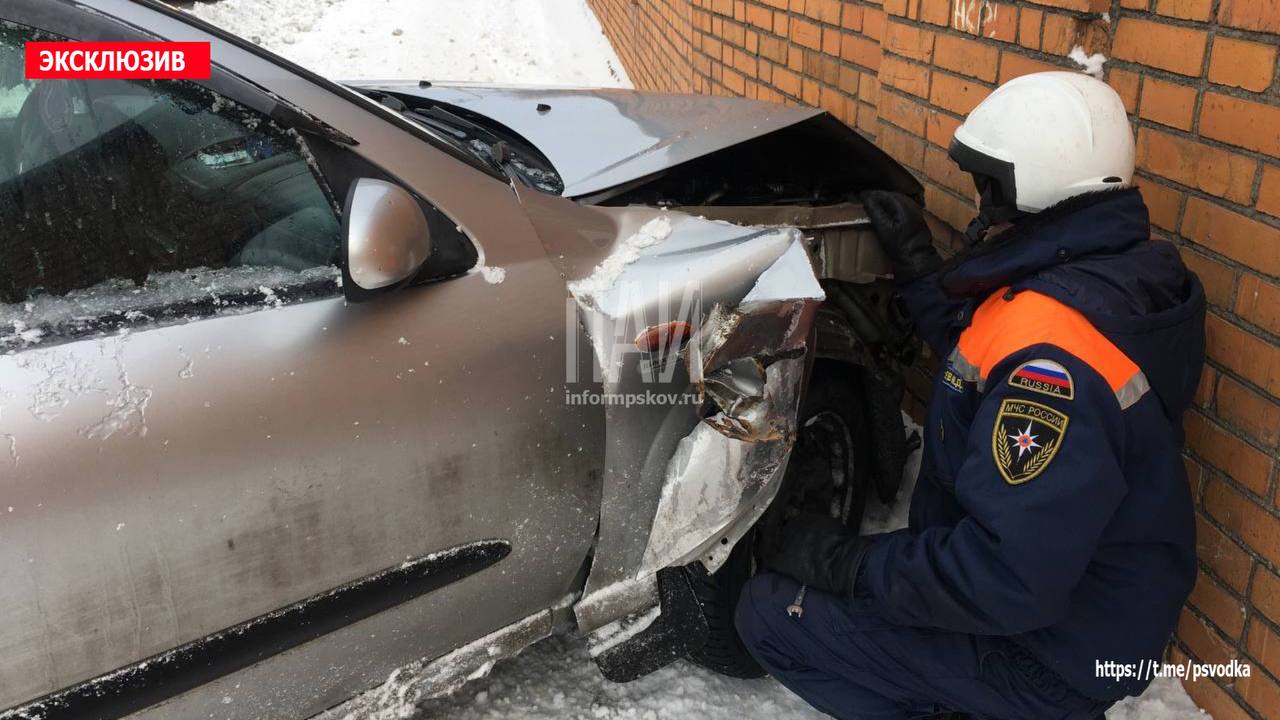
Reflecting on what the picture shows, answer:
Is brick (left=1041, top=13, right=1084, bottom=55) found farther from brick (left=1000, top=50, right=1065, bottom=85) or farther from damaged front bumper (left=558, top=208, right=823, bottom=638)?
damaged front bumper (left=558, top=208, right=823, bottom=638)

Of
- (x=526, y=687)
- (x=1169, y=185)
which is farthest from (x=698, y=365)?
(x=1169, y=185)

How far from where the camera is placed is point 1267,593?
1991mm

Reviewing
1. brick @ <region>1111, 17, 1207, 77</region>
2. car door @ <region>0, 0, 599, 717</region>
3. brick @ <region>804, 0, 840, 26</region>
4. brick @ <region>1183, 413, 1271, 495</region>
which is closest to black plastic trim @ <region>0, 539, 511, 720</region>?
car door @ <region>0, 0, 599, 717</region>

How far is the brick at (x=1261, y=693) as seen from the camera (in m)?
2.01

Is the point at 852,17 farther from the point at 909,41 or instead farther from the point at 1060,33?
the point at 1060,33

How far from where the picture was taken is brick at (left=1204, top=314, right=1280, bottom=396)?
191 centimetres

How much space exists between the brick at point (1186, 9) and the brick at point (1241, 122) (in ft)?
0.54

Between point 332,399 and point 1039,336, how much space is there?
1270mm

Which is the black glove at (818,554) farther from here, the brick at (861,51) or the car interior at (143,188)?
the brick at (861,51)

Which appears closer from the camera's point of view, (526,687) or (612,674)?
(612,674)

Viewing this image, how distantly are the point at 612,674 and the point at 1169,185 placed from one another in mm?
1694

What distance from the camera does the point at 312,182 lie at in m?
1.74

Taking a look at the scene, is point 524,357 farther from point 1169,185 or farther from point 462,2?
point 462,2

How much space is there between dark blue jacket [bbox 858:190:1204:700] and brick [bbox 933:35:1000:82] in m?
0.93
